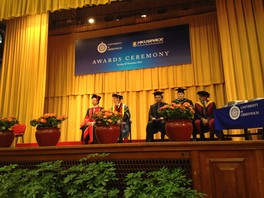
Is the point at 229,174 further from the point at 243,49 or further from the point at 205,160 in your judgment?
the point at 243,49

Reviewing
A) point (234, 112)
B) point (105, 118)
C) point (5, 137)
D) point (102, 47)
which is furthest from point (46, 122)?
point (102, 47)

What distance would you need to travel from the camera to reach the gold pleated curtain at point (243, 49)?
5.57m

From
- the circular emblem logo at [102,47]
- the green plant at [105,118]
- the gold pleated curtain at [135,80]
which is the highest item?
the circular emblem logo at [102,47]

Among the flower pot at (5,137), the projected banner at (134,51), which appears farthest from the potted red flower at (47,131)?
the projected banner at (134,51)

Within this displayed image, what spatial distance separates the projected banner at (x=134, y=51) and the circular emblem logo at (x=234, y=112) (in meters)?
3.42

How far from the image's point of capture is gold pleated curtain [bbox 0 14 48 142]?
6.62 metres

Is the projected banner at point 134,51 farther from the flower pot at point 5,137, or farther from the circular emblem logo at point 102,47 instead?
the flower pot at point 5,137

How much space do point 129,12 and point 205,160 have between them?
255 inches

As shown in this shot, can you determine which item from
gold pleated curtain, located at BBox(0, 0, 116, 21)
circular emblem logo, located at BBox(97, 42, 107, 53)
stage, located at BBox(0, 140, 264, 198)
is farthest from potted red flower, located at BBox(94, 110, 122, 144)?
circular emblem logo, located at BBox(97, 42, 107, 53)

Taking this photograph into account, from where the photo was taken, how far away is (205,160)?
1936 millimetres

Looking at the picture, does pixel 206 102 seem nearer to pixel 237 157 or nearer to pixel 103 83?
pixel 237 157

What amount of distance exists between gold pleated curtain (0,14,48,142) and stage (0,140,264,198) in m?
4.69

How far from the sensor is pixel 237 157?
1862mm

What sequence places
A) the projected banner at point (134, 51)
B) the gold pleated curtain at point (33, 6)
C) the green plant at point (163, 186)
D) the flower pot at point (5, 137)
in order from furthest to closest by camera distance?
1. the projected banner at point (134, 51)
2. the gold pleated curtain at point (33, 6)
3. the flower pot at point (5, 137)
4. the green plant at point (163, 186)
